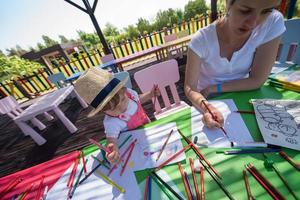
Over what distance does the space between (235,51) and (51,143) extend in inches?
137

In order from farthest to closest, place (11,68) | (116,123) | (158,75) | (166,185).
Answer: (11,68) → (158,75) → (116,123) → (166,185)

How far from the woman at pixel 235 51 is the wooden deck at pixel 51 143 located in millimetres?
1804

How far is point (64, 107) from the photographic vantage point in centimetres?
475

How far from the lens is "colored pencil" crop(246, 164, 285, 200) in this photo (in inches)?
20.6

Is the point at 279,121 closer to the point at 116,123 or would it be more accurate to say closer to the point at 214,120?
the point at 214,120

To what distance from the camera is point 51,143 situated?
316cm

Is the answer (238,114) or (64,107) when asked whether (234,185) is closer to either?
(238,114)

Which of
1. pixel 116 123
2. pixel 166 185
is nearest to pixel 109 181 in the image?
pixel 166 185

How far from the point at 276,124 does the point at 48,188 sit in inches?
48.0

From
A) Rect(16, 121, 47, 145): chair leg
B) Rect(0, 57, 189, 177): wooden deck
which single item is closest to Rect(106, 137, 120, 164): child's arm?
Rect(0, 57, 189, 177): wooden deck

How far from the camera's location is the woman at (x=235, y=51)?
96 cm

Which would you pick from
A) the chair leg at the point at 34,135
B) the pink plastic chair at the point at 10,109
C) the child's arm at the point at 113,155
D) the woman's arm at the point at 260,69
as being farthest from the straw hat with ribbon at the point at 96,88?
the pink plastic chair at the point at 10,109

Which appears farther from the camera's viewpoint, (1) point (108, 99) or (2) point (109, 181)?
(1) point (108, 99)

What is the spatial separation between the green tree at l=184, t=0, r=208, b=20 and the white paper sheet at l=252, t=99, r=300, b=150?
18.3m
